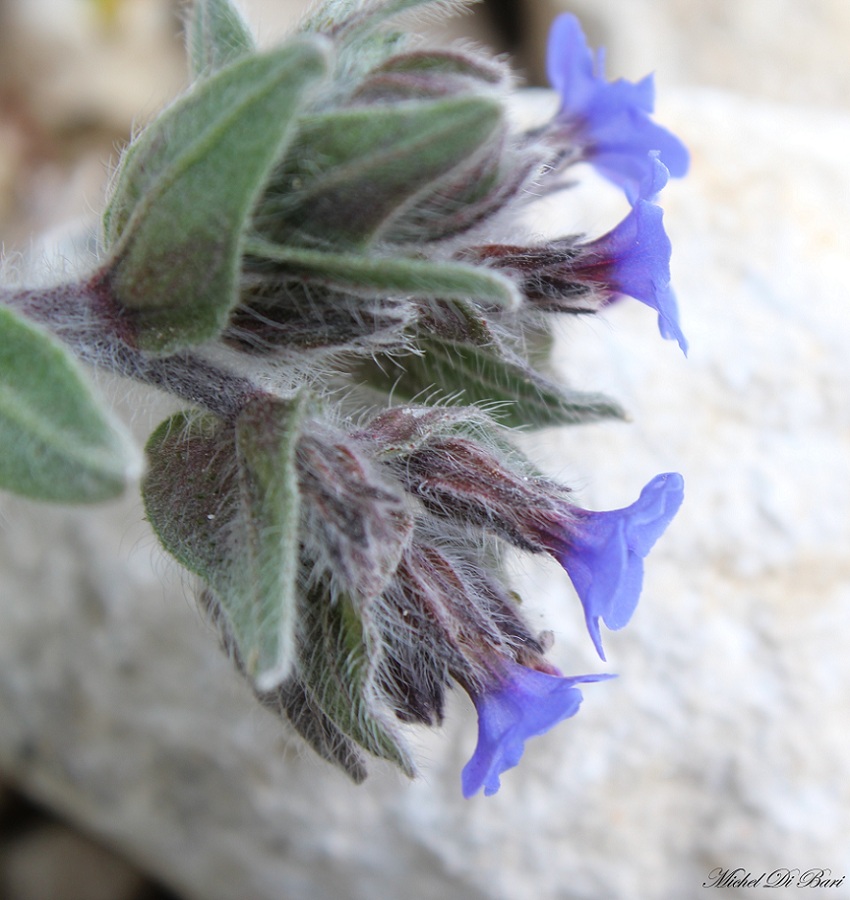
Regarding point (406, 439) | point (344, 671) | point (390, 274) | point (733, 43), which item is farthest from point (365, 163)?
point (733, 43)

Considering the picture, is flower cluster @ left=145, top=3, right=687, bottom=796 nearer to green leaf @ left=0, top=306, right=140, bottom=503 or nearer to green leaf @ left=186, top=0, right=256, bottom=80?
green leaf @ left=186, top=0, right=256, bottom=80

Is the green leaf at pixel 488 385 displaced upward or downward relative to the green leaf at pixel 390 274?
downward

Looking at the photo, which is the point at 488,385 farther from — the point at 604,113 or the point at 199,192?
the point at 199,192

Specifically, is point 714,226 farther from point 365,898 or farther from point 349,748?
point 365,898

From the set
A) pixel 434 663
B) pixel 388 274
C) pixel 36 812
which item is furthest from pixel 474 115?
pixel 36 812
